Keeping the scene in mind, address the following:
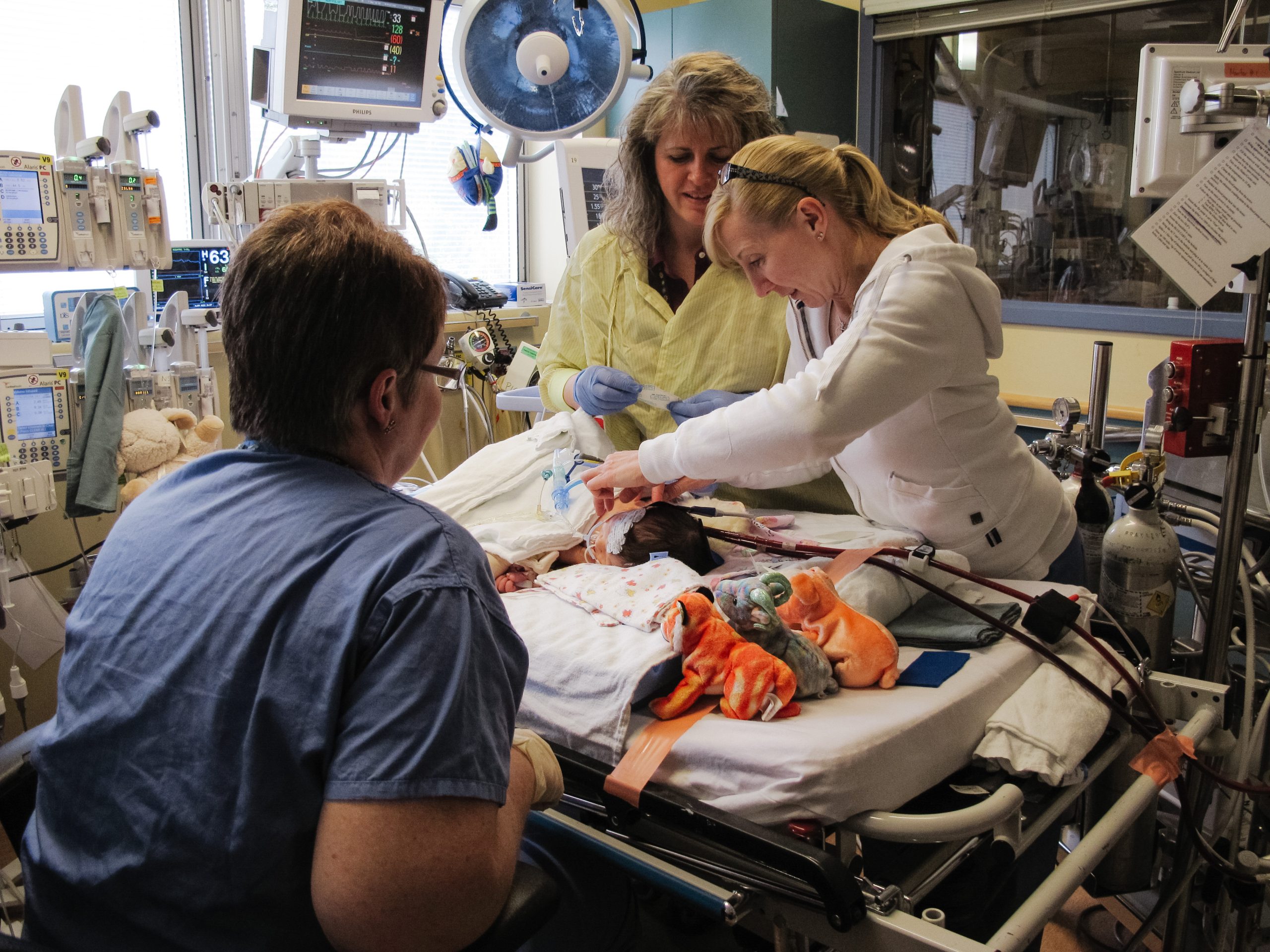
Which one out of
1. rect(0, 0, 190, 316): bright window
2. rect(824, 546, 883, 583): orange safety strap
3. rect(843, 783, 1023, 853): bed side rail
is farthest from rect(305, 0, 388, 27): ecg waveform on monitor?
rect(843, 783, 1023, 853): bed side rail

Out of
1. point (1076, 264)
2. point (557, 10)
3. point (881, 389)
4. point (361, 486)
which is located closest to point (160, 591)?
point (361, 486)

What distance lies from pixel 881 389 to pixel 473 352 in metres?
2.57

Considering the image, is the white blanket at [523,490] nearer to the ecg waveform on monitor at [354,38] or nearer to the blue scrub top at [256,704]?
the blue scrub top at [256,704]

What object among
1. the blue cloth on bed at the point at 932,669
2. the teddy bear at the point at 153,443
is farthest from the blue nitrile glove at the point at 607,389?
the teddy bear at the point at 153,443

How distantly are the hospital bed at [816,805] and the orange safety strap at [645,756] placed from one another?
1 cm

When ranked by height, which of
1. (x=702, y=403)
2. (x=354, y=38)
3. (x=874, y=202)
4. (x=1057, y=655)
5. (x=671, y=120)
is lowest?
(x=1057, y=655)

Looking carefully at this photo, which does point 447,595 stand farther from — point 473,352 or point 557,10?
point 473,352

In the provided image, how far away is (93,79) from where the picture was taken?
135 inches

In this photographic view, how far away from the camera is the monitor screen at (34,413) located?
259cm

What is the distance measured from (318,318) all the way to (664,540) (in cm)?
90

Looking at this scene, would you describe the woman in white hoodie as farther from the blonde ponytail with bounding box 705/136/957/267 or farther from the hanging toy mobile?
the hanging toy mobile


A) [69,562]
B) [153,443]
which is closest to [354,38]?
[153,443]

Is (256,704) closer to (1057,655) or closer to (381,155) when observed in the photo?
(1057,655)

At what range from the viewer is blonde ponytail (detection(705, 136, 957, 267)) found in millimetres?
1590
